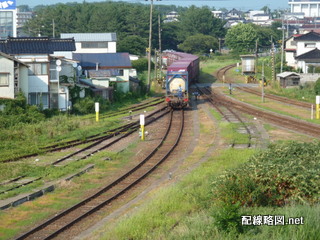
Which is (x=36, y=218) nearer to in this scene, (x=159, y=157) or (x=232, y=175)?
(x=232, y=175)

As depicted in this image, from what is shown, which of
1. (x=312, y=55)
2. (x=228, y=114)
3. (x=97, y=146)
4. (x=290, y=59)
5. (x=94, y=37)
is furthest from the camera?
(x=290, y=59)

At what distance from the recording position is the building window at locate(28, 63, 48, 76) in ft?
112

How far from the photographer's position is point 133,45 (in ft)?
285

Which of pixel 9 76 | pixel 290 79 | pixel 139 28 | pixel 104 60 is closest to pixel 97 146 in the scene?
pixel 9 76

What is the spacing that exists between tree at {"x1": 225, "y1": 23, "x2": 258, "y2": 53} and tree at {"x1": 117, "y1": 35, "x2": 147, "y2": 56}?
1801 cm

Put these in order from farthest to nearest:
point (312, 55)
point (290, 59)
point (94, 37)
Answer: point (290, 59) → point (94, 37) → point (312, 55)

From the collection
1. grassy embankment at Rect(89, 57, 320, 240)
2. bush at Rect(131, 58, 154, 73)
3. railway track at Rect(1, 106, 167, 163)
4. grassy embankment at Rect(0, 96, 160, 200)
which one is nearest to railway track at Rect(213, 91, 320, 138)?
railway track at Rect(1, 106, 167, 163)

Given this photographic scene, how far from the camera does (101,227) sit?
1330 centimetres

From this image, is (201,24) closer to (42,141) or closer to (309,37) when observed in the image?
(309,37)

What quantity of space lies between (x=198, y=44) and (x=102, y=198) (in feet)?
283

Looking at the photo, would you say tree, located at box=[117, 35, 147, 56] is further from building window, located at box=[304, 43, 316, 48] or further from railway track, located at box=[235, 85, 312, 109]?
railway track, located at box=[235, 85, 312, 109]

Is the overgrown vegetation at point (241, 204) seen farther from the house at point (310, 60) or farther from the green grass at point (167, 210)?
the house at point (310, 60)

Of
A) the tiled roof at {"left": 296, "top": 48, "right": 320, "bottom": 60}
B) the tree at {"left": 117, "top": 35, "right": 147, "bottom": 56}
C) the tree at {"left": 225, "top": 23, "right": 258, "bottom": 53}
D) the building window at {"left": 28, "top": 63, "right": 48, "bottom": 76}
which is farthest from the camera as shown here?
the tree at {"left": 225, "top": 23, "right": 258, "bottom": 53}

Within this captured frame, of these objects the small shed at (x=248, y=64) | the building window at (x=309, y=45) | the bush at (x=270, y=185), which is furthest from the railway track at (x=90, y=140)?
the building window at (x=309, y=45)
